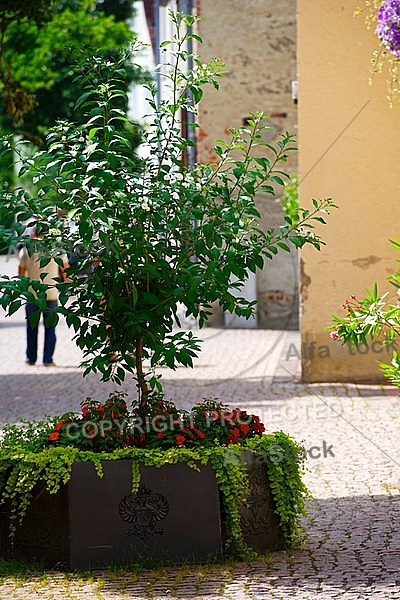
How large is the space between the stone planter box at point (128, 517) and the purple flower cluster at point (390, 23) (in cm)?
423

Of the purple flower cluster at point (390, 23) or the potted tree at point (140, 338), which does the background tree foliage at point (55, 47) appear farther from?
the potted tree at point (140, 338)

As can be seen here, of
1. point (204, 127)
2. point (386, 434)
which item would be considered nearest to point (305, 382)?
point (386, 434)

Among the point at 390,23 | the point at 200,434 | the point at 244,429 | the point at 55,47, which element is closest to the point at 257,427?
the point at 244,429

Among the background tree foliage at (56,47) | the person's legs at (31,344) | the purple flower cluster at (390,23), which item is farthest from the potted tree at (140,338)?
the background tree foliage at (56,47)

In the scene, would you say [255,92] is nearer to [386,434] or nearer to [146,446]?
[386,434]

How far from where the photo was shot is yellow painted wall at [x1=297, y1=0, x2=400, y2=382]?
11.2 metres

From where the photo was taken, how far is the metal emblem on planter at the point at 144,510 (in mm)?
5016

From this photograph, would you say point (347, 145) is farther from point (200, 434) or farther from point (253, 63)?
point (253, 63)

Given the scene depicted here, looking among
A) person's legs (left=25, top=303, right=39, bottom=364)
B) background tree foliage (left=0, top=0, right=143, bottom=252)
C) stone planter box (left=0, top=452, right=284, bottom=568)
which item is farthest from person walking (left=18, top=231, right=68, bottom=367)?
background tree foliage (left=0, top=0, right=143, bottom=252)

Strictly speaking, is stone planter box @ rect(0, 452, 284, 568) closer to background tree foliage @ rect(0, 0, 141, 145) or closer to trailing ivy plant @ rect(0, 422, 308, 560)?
trailing ivy plant @ rect(0, 422, 308, 560)

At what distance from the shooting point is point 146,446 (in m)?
5.27

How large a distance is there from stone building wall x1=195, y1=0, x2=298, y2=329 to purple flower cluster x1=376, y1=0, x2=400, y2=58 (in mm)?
10419

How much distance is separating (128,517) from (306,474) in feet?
7.90

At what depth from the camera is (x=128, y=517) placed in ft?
16.5
